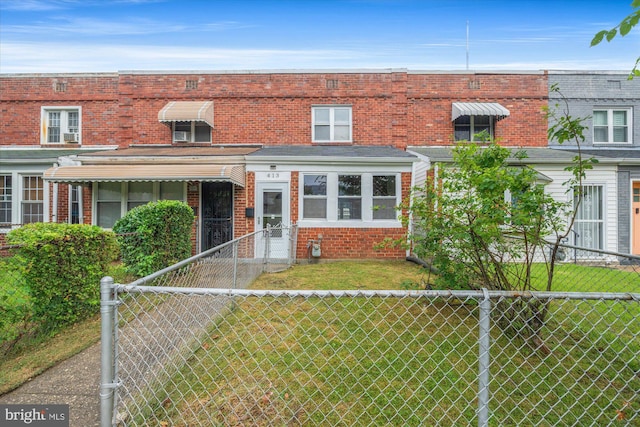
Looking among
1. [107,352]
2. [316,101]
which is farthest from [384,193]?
[107,352]

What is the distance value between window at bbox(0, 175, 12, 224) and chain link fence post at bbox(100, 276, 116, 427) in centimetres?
1323

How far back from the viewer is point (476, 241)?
386 centimetres

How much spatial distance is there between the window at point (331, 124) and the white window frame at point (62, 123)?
9.07 metres

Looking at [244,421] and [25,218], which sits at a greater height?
[25,218]

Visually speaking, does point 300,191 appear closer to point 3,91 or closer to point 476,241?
point 476,241

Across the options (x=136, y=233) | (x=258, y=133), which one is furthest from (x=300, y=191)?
(x=136, y=233)

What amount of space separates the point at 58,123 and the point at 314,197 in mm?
10859

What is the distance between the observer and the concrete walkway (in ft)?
8.69

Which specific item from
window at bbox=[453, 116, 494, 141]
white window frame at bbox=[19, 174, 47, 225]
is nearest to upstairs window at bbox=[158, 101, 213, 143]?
white window frame at bbox=[19, 174, 47, 225]

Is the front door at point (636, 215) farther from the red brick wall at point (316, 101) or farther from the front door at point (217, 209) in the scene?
the front door at point (217, 209)

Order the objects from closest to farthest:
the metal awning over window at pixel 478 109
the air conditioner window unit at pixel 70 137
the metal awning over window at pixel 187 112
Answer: the metal awning over window at pixel 187 112 < the metal awning over window at pixel 478 109 < the air conditioner window unit at pixel 70 137

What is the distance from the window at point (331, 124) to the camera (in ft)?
40.1

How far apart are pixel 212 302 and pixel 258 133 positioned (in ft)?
29.7

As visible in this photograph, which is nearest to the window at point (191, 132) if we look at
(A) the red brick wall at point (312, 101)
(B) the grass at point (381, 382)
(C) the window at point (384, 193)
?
(A) the red brick wall at point (312, 101)
